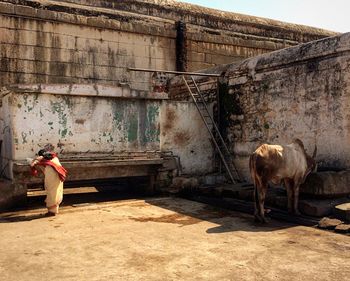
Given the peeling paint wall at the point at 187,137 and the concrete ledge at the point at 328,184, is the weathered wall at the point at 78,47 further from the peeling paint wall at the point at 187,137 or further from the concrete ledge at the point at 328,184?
the concrete ledge at the point at 328,184

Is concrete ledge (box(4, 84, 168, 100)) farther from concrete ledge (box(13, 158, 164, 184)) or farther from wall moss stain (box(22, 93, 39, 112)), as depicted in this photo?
concrete ledge (box(13, 158, 164, 184))

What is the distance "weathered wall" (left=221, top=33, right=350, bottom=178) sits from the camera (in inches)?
284

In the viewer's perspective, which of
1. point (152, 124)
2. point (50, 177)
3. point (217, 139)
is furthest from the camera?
point (217, 139)

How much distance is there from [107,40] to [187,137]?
4.17 meters

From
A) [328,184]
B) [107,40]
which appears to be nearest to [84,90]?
[107,40]

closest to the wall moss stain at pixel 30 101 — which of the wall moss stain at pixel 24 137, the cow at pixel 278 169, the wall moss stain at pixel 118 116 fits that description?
the wall moss stain at pixel 24 137

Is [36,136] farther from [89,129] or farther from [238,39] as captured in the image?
[238,39]

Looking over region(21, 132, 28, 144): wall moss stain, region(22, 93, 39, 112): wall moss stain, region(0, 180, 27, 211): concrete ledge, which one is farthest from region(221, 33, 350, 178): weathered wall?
region(0, 180, 27, 211): concrete ledge

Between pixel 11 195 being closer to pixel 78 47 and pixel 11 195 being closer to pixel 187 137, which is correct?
pixel 187 137

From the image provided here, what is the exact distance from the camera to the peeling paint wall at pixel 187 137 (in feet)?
31.6

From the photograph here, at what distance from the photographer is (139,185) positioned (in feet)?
32.9

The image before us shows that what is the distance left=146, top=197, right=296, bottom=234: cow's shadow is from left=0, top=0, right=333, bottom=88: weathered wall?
Answer: 16.1 ft

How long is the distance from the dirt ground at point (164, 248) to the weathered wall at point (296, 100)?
2287mm

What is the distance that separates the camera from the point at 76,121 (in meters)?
8.44
